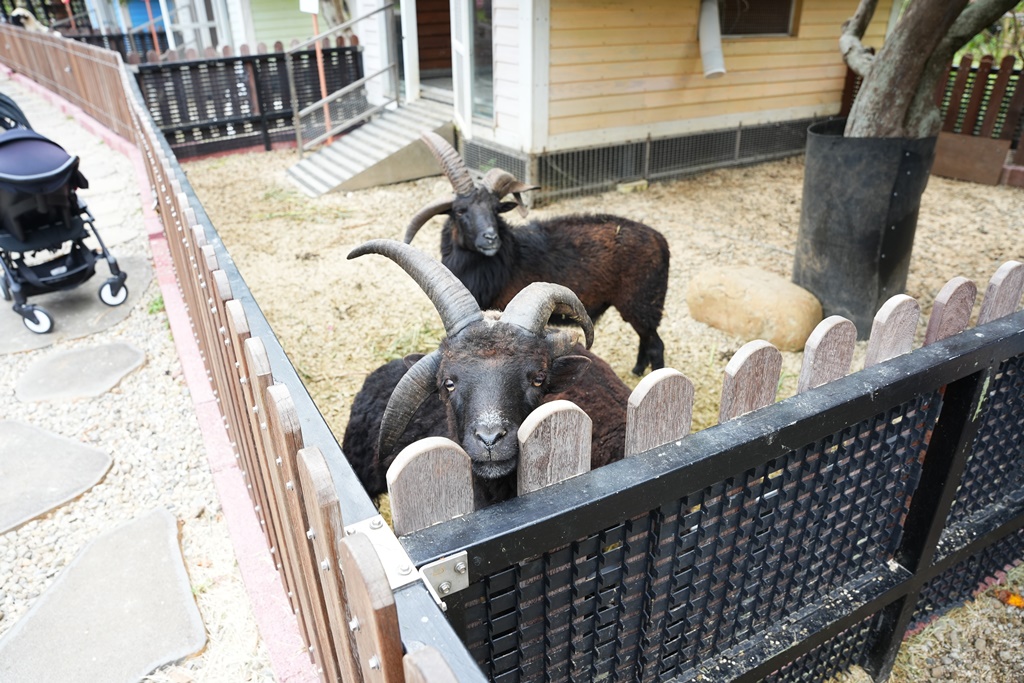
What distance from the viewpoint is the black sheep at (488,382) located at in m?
2.14

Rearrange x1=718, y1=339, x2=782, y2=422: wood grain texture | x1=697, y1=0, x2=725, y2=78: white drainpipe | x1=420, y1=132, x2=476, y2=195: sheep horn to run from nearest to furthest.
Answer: x1=718, y1=339, x2=782, y2=422: wood grain texture
x1=420, y1=132, x2=476, y2=195: sheep horn
x1=697, y1=0, x2=725, y2=78: white drainpipe

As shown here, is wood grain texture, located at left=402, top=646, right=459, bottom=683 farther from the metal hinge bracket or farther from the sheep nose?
the sheep nose

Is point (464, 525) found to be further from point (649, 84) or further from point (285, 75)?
point (285, 75)

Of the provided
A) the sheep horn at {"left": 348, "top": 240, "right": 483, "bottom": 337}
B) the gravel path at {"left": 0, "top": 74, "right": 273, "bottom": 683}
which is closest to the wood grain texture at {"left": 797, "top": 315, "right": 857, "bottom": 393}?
the sheep horn at {"left": 348, "top": 240, "right": 483, "bottom": 337}

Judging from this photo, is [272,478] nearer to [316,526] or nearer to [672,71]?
[316,526]

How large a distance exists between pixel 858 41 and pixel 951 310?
15.9 feet

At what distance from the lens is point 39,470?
12.4 ft

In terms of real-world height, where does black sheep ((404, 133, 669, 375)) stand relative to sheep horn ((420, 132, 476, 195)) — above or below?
below

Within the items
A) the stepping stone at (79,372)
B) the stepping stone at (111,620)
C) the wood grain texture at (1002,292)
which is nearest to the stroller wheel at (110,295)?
the stepping stone at (79,372)

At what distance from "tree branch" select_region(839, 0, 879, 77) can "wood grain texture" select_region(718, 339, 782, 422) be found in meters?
5.03

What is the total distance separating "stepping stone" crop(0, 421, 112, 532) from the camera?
11.4 feet

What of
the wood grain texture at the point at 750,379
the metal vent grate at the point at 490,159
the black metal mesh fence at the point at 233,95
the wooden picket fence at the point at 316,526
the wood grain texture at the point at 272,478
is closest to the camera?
the wooden picket fence at the point at 316,526

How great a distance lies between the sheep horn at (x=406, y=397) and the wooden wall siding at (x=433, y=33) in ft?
43.8

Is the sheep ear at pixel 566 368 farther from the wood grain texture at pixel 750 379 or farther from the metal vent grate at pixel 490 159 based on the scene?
the metal vent grate at pixel 490 159
